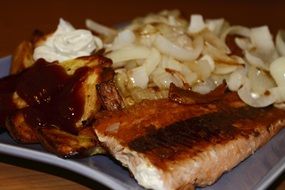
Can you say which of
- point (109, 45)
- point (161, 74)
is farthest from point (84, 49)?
point (161, 74)

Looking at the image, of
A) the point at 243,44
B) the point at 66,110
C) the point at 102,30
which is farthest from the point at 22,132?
the point at 243,44

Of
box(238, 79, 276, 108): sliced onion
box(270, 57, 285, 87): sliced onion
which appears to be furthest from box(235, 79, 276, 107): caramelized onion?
box(270, 57, 285, 87): sliced onion

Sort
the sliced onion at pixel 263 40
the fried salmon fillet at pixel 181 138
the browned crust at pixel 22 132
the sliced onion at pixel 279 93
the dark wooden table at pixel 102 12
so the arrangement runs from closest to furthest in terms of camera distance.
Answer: the fried salmon fillet at pixel 181 138 < the browned crust at pixel 22 132 < the sliced onion at pixel 279 93 < the sliced onion at pixel 263 40 < the dark wooden table at pixel 102 12

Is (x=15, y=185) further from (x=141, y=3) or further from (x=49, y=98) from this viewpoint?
(x=141, y=3)

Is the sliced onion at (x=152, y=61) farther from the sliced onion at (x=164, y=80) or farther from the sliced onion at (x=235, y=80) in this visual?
the sliced onion at (x=235, y=80)

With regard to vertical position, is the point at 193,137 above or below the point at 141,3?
above

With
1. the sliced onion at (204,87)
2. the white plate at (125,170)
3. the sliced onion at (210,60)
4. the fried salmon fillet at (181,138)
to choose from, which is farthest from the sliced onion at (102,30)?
the white plate at (125,170)
